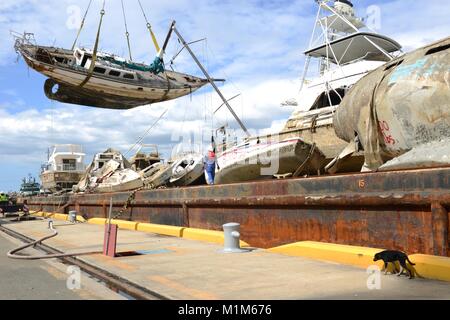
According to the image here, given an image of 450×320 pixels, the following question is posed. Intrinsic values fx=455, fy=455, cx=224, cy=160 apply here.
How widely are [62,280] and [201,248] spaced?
340 cm

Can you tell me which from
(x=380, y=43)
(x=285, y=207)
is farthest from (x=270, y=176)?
(x=380, y=43)

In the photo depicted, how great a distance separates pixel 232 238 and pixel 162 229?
4.99 meters

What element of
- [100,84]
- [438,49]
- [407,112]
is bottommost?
[407,112]

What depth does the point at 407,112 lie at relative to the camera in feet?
25.2

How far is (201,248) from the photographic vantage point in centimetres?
969

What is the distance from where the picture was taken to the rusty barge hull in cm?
606

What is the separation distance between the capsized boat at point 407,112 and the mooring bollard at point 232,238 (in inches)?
111

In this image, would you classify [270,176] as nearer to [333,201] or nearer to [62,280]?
[333,201]

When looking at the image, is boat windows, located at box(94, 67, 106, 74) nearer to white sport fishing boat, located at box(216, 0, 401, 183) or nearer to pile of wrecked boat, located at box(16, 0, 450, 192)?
pile of wrecked boat, located at box(16, 0, 450, 192)

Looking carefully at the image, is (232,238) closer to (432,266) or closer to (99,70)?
(432,266)

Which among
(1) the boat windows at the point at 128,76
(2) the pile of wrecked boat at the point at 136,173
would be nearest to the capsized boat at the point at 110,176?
(2) the pile of wrecked boat at the point at 136,173

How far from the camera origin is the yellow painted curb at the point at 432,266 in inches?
213

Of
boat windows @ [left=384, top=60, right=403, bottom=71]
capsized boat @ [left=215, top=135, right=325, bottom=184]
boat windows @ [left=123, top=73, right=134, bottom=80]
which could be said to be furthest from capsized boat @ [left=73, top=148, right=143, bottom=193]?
boat windows @ [left=384, top=60, right=403, bottom=71]

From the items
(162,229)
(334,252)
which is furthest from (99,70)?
(334,252)
